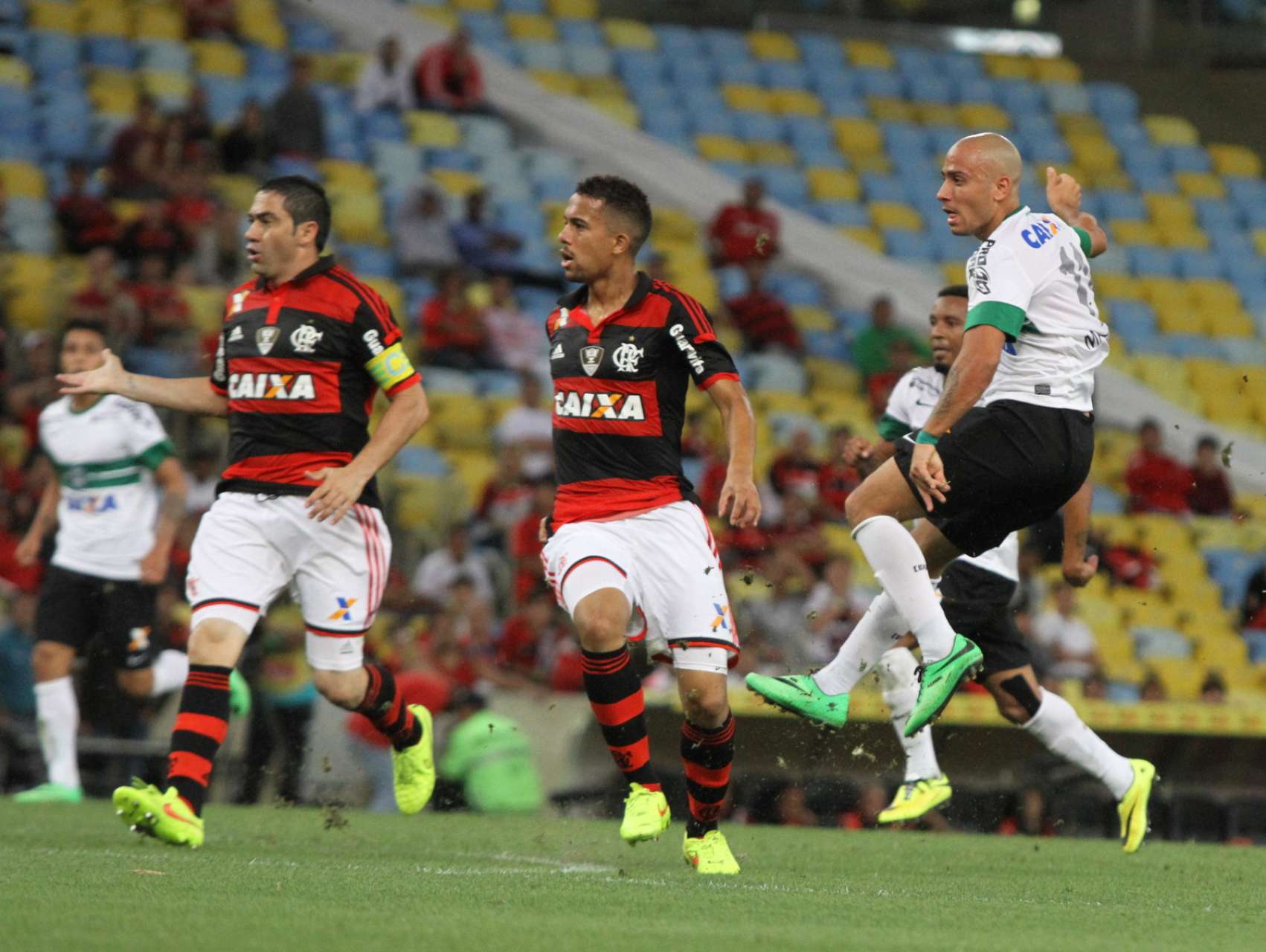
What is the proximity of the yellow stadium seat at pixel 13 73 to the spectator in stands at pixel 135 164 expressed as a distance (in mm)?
1715

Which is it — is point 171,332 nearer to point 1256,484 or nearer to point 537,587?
point 537,587

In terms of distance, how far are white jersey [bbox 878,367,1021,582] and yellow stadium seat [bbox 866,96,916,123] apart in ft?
43.3

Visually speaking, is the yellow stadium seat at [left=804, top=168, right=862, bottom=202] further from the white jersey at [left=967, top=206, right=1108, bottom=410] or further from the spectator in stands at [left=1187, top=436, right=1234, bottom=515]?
the white jersey at [left=967, top=206, right=1108, bottom=410]

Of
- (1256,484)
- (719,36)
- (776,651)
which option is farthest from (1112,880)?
(719,36)

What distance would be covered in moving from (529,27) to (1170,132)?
7499 millimetres

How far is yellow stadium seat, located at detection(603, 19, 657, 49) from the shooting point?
2100cm

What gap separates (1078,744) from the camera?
8.84 m

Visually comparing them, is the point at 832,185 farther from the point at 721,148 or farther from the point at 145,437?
the point at 145,437

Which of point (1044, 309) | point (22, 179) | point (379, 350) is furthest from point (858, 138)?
point (1044, 309)

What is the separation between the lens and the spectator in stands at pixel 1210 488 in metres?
16.4

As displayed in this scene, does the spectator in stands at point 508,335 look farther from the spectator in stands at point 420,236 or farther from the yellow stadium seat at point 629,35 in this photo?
the yellow stadium seat at point 629,35

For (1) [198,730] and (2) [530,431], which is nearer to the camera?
(1) [198,730]

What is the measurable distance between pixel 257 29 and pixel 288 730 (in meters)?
9.18

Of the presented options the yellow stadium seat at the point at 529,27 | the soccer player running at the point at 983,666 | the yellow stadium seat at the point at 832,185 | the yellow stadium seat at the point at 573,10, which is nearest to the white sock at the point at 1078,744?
the soccer player running at the point at 983,666
